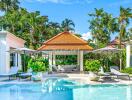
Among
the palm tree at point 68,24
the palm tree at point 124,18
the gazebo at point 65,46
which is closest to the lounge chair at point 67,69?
the gazebo at point 65,46

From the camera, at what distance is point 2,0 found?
184 ft

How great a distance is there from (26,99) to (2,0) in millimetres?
42881

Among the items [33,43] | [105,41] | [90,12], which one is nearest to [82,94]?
[33,43]

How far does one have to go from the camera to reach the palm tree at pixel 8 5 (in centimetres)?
5638

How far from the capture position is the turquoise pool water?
55.3 feet

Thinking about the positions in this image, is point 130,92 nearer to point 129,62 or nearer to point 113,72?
point 113,72

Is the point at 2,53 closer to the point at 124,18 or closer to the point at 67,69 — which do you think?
the point at 67,69

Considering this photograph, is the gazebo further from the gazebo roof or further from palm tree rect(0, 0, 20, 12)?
palm tree rect(0, 0, 20, 12)

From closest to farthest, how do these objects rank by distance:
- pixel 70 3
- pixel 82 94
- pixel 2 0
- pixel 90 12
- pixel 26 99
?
pixel 26 99 < pixel 82 94 < pixel 70 3 < pixel 90 12 < pixel 2 0

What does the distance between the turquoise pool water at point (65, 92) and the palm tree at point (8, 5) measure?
1429 inches

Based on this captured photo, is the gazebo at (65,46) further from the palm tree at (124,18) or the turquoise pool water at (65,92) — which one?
the turquoise pool water at (65,92)

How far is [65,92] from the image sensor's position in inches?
742

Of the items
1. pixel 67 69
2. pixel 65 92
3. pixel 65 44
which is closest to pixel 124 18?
pixel 65 44

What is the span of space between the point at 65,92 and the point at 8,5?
135 ft
